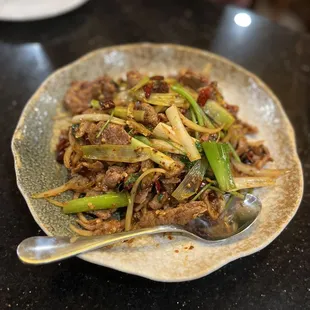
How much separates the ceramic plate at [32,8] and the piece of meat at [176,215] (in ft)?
7.65

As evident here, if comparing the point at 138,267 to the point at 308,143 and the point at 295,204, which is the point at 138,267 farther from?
the point at 308,143

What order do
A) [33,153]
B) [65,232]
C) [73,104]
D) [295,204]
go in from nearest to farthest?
[65,232], [295,204], [33,153], [73,104]

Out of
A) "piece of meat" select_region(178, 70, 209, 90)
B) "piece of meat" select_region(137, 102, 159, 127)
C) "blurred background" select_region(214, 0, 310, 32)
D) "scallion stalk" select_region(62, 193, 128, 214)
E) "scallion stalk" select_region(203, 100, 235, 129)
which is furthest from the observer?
"blurred background" select_region(214, 0, 310, 32)

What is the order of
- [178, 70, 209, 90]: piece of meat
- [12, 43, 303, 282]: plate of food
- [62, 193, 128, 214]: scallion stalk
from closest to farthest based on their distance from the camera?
[12, 43, 303, 282]: plate of food < [62, 193, 128, 214]: scallion stalk < [178, 70, 209, 90]: piece of meat

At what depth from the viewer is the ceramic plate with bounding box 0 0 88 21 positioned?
3434mm

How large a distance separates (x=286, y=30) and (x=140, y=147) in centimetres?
255

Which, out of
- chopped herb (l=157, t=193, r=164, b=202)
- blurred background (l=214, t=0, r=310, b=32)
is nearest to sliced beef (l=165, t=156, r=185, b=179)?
chopped herb (l=157, t=193, r=164, b=202)

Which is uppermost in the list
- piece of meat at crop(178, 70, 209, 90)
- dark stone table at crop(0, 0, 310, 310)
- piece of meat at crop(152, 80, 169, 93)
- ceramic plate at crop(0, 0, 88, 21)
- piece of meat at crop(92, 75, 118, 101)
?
ceramic plate at crop(0, 0, 88, 21)

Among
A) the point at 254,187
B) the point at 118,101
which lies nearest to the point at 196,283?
the point at 254,187

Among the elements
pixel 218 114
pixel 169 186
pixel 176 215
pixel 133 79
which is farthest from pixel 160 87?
pixel 176 215

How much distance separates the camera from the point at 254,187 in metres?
2.16

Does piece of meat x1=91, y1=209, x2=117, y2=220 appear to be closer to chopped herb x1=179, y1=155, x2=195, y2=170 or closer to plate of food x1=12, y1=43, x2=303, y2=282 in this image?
plate of food x1=12, y1=43, x2=303, y2=282

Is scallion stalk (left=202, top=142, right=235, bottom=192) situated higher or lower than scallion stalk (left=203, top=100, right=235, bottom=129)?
lower

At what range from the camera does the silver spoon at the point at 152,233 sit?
5.32 ft
